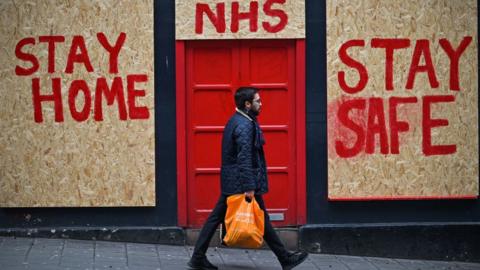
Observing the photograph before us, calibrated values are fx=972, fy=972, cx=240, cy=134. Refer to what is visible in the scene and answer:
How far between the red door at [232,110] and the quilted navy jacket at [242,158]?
168 cm

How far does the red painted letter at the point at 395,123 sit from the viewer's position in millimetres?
11586

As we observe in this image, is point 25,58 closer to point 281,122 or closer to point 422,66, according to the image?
point 281,122

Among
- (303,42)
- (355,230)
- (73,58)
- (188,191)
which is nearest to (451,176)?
(355,230)

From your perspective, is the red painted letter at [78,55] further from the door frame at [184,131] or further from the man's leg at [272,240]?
the man's leg at [272,240]

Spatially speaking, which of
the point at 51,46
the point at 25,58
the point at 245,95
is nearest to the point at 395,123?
the point at 245,95

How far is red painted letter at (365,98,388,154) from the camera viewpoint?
11.6 m

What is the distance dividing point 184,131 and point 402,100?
2.62m

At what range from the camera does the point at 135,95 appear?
1147 centimetres

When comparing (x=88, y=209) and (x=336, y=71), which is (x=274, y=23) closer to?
(x=336, y=71)

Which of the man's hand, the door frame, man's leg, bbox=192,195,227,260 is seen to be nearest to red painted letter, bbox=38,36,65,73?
the door frame

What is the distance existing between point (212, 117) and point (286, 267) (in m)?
2.40

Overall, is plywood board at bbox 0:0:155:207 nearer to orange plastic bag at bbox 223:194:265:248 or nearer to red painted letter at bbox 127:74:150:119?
red painted letter at bbox 127:74:150:119

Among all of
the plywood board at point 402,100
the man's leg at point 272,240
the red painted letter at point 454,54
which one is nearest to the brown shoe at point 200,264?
the man's leg at point 272,240

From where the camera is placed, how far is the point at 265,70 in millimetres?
11633
